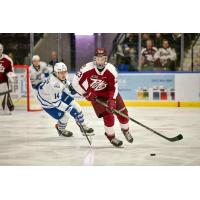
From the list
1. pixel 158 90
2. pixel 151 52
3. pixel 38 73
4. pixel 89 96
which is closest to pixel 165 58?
pixel 151 52

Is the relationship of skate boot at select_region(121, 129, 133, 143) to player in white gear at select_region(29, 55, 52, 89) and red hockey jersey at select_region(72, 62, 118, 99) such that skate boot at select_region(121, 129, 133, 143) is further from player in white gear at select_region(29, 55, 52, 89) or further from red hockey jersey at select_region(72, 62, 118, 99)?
player in white gear at select_region(29, 55, 52, 89)

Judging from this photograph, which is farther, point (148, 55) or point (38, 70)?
point (148, 55)

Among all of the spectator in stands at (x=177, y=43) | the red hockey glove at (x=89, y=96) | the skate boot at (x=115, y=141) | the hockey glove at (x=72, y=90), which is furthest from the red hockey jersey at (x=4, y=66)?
the spectator in stands at (x=177, y=43)

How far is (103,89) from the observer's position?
4770 millimetres

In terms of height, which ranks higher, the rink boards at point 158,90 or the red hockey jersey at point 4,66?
the red hockey jersey at point 4,66

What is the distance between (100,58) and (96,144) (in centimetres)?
59

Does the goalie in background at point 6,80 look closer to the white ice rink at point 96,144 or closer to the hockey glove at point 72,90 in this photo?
the white ice rink at point 96,144

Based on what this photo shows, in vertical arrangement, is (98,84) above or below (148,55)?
below

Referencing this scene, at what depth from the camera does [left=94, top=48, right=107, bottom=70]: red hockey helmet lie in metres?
4.69

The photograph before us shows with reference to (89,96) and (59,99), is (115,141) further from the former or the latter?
(59,99)

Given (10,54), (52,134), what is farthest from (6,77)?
(52,134)

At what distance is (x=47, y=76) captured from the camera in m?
4.88

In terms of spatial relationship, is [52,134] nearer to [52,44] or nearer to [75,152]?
[75,152]

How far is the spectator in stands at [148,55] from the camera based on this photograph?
4812mm
